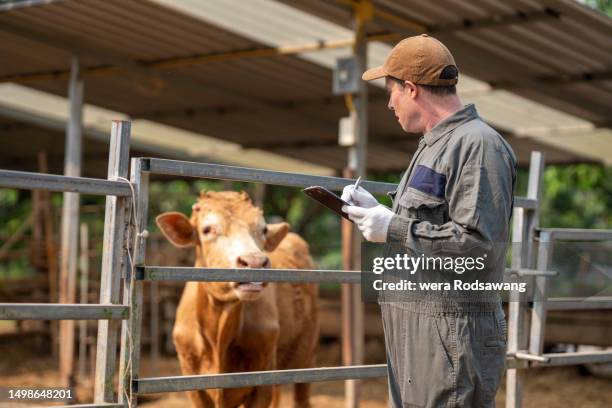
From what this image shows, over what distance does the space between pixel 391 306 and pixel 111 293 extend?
1209 millimetres

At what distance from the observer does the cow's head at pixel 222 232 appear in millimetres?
5219

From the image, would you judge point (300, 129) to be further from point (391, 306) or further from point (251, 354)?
point (391, 306)

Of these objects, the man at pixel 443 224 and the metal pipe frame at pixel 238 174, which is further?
the metal pipe frame at pixel 238 174

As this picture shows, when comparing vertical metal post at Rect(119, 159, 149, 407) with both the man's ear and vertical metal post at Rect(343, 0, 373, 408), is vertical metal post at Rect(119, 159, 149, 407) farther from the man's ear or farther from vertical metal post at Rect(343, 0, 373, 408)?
vertical metal post at Rect(343, 0, 373, 408)

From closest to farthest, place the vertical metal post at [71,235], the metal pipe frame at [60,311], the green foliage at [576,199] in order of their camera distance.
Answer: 1. the metal pipe frame at [60,311]
2. the vertical metal post at [71,235]
3. the green foliage at [576,199]

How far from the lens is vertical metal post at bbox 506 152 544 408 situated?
4956 millimetres

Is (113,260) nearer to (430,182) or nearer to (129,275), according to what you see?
(129,275)

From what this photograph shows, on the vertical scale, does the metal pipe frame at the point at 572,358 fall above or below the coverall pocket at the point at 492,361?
below

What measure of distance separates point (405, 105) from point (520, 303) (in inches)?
91.0

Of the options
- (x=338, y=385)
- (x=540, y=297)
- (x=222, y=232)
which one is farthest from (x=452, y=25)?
(x=540, y=297)

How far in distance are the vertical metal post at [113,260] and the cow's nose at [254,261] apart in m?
1.14

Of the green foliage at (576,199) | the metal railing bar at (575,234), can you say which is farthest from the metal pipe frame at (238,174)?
the green foliage at (576,199)

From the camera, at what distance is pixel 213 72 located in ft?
38.6

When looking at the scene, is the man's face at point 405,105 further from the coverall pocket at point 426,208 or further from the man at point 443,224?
the coverall pocket at point 426,208
